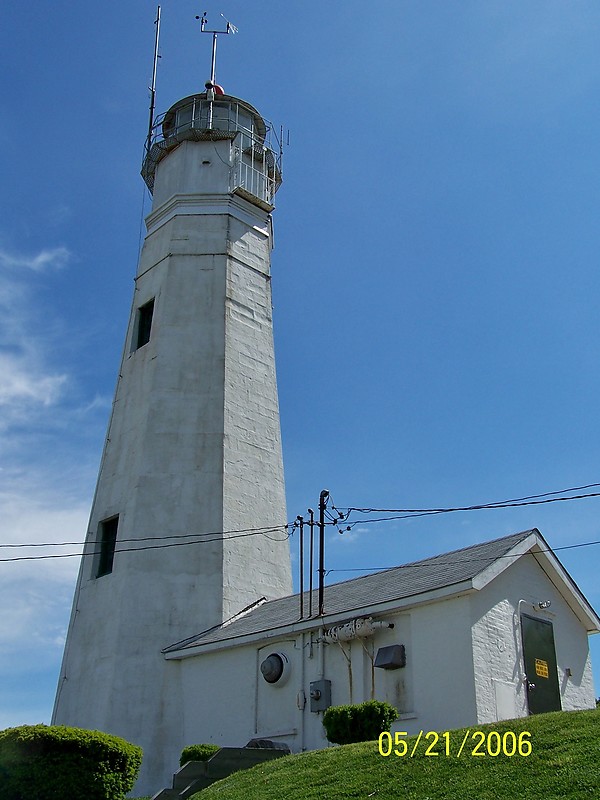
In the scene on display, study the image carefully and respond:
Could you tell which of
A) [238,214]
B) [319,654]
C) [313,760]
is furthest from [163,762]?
[238,214]

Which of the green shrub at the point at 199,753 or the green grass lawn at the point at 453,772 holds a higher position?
the green shrub at the point at 199,753

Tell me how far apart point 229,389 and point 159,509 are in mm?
3888

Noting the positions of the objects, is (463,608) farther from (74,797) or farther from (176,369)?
(176,369)

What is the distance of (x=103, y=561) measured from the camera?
23047 mm

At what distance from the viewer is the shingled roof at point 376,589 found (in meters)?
16.4

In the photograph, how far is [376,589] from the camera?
1833 cm

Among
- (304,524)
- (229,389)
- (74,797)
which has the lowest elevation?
(74,797)

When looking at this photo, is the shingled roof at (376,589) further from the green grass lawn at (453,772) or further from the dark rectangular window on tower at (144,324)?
the dark rectangular window on tower at (144,324)

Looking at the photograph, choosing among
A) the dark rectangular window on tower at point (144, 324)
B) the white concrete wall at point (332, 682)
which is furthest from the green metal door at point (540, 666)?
the dark rectangular window on tower at point (144, 324)

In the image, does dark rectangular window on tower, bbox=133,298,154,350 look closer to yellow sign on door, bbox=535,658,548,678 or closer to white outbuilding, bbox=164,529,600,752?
white outbuilding, bbox=164,529,600,752

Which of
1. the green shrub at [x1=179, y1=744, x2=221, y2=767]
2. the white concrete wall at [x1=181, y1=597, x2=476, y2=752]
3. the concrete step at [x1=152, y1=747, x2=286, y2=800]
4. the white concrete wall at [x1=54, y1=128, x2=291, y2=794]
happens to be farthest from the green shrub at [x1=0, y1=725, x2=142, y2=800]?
the white concrete wall at [x1=54, y1=128, x2=291, y2=794]

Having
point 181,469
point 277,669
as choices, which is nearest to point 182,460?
point 181,469

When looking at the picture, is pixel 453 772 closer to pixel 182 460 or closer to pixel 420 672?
pixel 420 672
